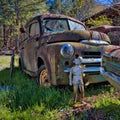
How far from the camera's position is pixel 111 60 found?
5.14 metres

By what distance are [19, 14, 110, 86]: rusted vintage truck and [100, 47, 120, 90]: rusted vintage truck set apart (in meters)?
0.96

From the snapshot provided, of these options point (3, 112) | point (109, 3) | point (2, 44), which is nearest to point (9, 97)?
point (3, 112)

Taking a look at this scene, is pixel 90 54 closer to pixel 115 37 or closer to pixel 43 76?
pixel 43 76

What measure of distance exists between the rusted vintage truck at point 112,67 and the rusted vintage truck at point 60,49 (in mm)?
965

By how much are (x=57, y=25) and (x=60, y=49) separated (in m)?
2.17

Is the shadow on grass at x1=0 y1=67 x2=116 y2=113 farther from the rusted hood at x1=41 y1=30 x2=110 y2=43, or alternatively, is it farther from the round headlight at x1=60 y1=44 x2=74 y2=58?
the rusted hood at x1=41 y1=30 x2=110 y2=43

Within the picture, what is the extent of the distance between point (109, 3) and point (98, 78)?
8141 millimetres

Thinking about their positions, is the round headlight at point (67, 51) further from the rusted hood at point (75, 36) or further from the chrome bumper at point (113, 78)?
the chrome bumper at point (113, 78)

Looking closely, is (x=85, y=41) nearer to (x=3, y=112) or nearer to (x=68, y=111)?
(x=68, y=111)

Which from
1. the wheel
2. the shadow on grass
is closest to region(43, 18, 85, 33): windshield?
the wheel

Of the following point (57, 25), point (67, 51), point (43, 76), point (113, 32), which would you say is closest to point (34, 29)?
point (57, 25)

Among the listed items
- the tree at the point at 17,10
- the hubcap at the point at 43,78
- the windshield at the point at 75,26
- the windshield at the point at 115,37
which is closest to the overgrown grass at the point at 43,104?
the hubcap at the point at 43,78

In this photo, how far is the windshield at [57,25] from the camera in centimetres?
820

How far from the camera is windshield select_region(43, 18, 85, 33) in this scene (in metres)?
8.20
